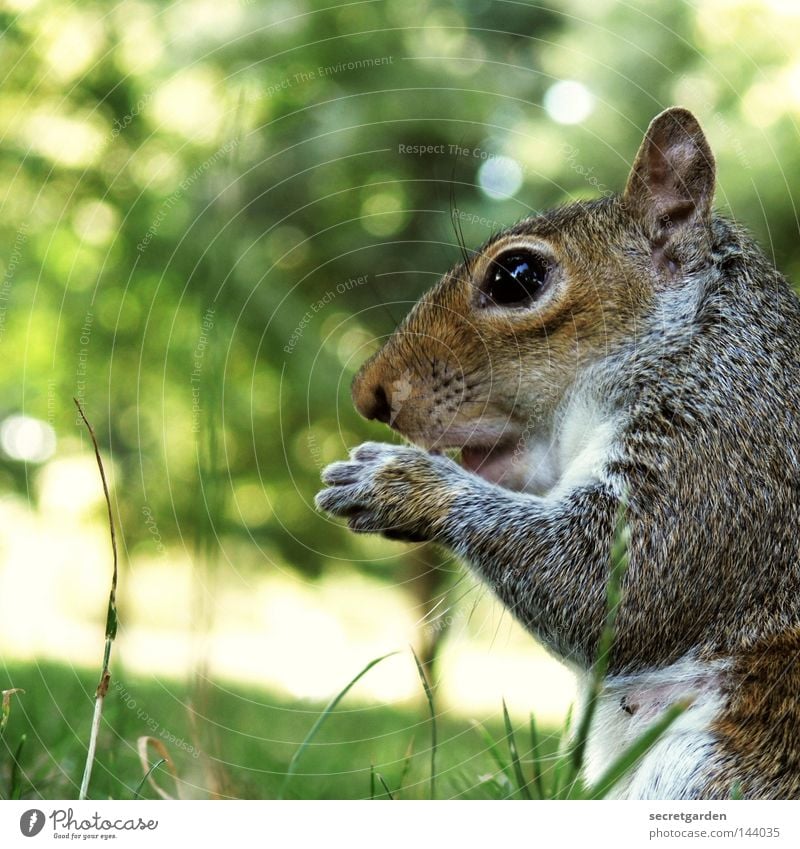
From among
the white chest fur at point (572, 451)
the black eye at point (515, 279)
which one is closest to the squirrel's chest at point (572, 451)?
the white chest fur at point (572, 451)

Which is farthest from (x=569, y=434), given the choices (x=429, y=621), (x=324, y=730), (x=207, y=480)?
(x=324, y=730)

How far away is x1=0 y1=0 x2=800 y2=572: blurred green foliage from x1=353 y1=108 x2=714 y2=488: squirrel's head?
1.19 ft

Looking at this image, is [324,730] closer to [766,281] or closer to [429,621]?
[429,621]

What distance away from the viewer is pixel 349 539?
14.9ft

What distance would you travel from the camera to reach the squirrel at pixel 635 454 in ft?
5.16

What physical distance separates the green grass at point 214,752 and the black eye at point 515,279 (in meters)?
0.86

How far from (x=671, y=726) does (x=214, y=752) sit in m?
0.79

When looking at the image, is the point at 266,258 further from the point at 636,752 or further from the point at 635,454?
the point at 636,752

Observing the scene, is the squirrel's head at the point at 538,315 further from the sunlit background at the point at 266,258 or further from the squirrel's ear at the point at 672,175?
the sunlit background at the point at 266,258

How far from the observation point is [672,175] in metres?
1.88

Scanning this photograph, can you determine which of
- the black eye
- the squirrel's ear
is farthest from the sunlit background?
the black eye

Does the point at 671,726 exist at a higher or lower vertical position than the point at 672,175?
lower

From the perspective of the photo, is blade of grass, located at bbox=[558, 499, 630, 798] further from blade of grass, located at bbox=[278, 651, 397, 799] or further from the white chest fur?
blade of grass, located at bbox=[278, 651, 397, 799]

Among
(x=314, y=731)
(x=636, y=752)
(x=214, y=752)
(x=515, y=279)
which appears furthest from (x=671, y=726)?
(x=515, y=279)
